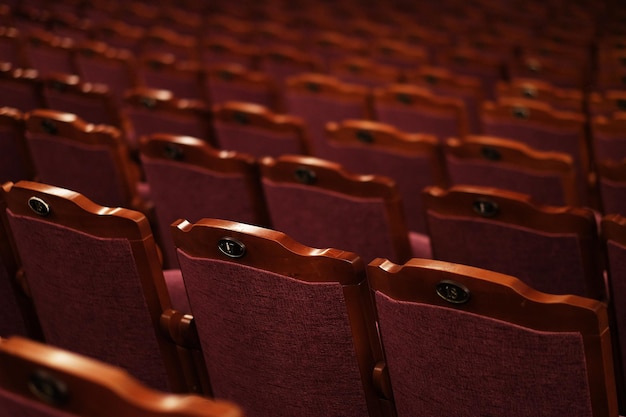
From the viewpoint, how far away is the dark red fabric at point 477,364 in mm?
550

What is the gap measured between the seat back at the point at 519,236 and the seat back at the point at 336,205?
0.05 m

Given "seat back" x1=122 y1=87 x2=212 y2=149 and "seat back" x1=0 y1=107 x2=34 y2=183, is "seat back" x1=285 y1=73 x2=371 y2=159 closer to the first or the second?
"seat back" x1=122 y1=87 x2=212 y2=149

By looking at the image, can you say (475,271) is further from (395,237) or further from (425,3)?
(425,3)

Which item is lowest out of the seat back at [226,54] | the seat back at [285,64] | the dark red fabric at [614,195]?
the dark red fabric at [614,195]

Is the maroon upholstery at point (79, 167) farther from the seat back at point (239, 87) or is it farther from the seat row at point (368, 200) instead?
the seat back at point (239, 87)

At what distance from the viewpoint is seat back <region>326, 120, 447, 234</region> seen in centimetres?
116

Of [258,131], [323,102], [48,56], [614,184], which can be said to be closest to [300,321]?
[614,184]

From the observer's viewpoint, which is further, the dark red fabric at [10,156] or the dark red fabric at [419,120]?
the dark red fabric at [419,120]

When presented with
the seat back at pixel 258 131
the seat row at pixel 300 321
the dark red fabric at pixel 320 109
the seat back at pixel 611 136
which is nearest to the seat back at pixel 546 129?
the seat back at pixel 611 136

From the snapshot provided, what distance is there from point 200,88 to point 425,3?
7.09 feet

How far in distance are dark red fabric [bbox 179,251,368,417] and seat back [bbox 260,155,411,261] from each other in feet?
0.85

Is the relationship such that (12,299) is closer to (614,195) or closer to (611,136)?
(614,195)

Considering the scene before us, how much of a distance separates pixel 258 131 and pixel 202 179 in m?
0.26

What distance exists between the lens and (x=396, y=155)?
1165 millimetres
